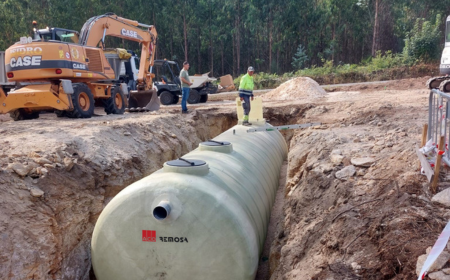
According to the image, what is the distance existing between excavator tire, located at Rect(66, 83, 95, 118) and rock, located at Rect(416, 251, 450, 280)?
9.84m

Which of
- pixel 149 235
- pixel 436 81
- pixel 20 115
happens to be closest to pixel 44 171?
pixel 149 235

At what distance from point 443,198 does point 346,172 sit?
171cm

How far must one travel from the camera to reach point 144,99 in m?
15.8

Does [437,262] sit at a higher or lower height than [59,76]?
lower

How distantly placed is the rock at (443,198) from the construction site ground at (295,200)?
0.27 feet

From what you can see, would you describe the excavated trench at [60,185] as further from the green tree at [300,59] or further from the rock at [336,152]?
the green tree at [300,59]

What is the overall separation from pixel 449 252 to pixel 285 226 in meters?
2.73

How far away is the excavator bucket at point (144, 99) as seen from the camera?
49.6 ft

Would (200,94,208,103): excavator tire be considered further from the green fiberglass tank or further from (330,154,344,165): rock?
the green fiberglass tank

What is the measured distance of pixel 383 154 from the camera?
5.52 m

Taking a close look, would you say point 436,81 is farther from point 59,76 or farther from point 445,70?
point 59,76

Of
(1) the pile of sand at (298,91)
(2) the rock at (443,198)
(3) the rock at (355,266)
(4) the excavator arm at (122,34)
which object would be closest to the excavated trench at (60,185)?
(3) the rock at (355,266)

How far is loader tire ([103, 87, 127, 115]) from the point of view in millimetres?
13102

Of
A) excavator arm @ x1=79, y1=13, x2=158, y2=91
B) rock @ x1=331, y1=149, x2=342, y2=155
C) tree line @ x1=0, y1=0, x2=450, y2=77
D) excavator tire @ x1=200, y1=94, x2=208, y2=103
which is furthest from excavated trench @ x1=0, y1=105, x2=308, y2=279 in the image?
tree line @ x1=0, y1=0, x2=450, y2=77
